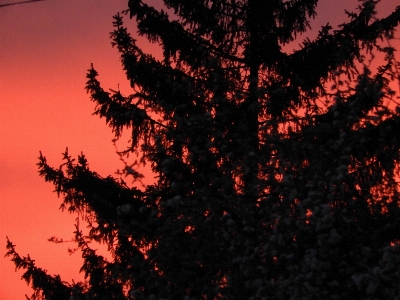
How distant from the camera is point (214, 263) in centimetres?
909

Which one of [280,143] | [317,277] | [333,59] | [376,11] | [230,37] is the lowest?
[317,277]

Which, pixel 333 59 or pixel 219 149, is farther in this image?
pixel 333 59

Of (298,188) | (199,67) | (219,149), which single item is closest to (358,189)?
(298,188)

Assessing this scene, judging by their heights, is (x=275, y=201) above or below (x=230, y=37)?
below

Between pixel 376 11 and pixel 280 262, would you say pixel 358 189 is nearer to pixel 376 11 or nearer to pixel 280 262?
pixel 280 262

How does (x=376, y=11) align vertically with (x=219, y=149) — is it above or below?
above

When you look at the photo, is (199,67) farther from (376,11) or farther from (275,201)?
(275,201)

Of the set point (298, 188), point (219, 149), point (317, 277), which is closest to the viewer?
point (317, 277)

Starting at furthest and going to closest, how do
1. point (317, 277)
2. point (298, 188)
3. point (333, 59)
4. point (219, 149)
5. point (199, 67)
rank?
point (199, 67) < point (333, 59) < point (219, 149) < point (298, 188) < point (317, 277)

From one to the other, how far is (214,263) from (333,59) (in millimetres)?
5971

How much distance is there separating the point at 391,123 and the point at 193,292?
3241 millimetres

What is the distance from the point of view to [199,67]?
14.7 m

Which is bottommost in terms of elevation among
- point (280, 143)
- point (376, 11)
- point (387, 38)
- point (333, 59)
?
point (280, 143)

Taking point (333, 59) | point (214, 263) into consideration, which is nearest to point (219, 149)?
point (214, 263)
